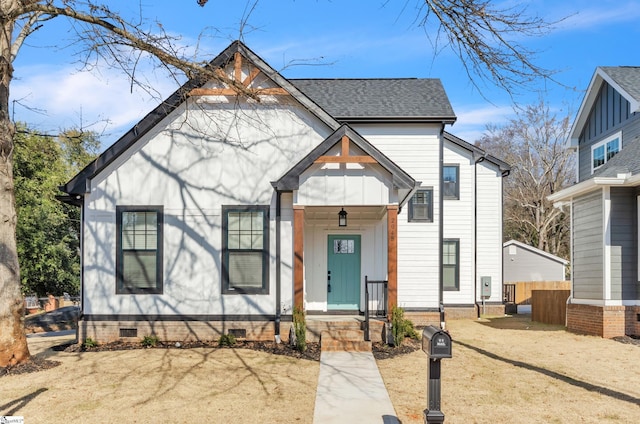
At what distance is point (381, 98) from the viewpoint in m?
18.1

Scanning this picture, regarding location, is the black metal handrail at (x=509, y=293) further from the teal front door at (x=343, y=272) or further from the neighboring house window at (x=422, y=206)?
the teal front door at (x=343, y=272)

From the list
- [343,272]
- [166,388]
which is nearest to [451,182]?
[343,272]

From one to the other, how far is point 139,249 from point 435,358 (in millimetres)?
8853

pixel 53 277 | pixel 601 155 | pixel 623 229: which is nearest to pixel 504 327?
pixel 623 229

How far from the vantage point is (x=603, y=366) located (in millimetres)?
10234

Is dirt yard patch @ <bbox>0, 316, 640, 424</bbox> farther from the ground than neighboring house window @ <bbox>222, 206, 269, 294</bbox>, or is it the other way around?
neighboring house window @ <bbox>222, 206, 269, 294</bbox>

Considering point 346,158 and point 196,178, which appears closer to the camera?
point 346,158

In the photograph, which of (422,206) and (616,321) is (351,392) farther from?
(422,206)

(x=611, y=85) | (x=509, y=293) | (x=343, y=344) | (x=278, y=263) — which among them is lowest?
(x=509, y=293)

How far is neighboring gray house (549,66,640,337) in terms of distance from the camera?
13.7 metres

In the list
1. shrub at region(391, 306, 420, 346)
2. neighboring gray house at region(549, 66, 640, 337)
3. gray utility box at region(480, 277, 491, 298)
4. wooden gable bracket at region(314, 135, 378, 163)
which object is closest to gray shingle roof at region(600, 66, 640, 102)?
neighboring gray house at region(549, 66, 640, 337)

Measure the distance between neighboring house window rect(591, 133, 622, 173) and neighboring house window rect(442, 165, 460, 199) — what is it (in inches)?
164

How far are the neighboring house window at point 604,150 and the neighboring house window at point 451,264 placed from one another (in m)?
4.90

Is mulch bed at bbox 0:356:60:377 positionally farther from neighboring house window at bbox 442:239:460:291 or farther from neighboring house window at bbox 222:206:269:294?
neighboring house window at bbox 442:239:460:291
